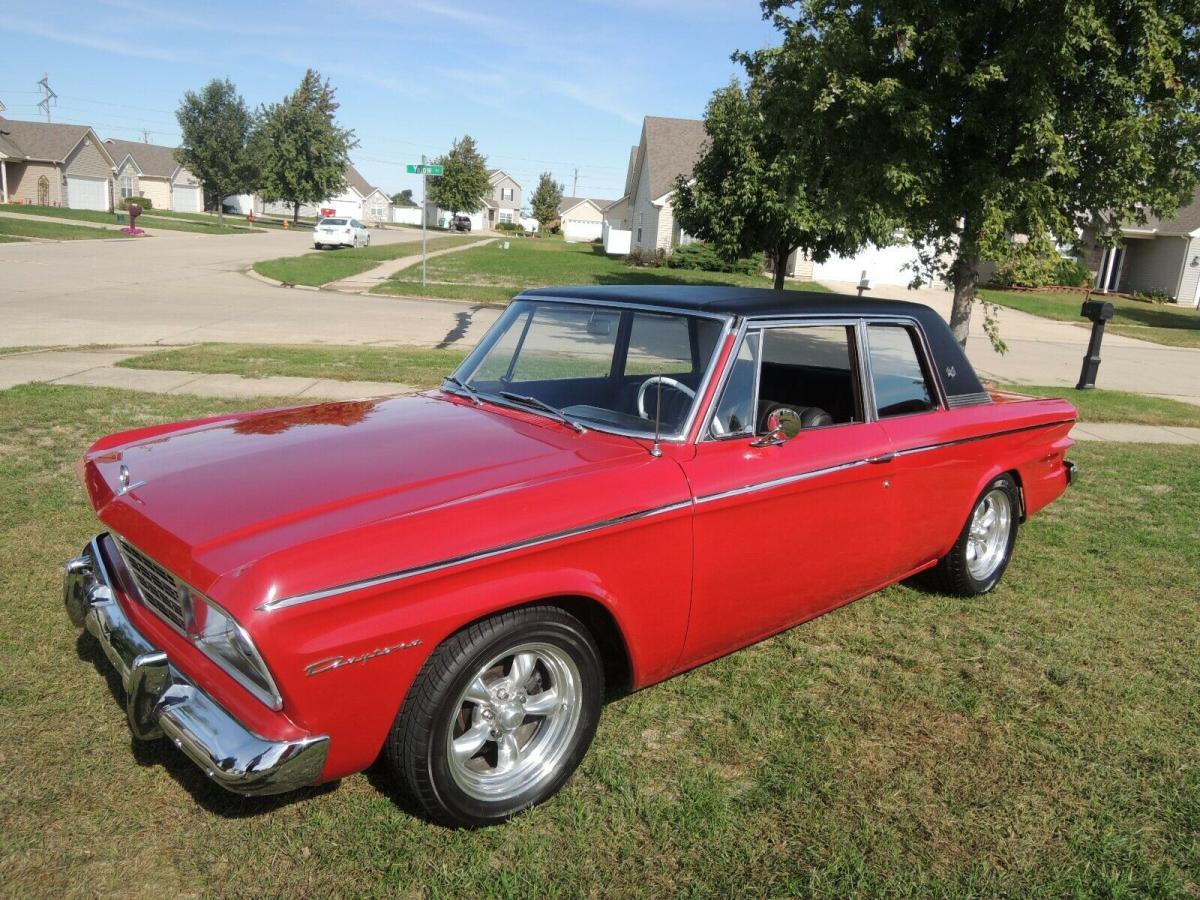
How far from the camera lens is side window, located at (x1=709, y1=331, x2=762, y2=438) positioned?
10.4ft

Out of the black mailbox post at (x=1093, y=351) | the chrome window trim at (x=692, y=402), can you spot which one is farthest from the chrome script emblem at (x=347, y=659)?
the black mailbox post at (x=1093, y=351)

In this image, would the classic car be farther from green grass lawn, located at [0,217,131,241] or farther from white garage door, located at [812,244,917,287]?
green grass lawn, located at [0,217,131,241]

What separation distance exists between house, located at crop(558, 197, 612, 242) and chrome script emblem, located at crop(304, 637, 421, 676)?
216 ft

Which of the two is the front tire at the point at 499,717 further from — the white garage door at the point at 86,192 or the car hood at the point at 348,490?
the white garage door at the point at 86,192

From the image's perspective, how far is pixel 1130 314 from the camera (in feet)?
91.7

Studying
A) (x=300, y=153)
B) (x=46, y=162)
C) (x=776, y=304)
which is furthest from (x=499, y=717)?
(x=46, y=162)

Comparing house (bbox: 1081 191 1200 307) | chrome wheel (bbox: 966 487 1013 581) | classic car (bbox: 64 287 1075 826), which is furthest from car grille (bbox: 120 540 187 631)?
house (bbox: 1081 191 1200 307)

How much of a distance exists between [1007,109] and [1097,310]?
417cm

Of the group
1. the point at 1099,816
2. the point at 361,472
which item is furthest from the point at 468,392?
the point at 1099,816

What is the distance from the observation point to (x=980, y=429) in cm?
419

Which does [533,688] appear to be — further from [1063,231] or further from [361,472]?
[1063,231]

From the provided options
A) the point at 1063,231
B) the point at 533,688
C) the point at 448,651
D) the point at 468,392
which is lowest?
the point at 533,688

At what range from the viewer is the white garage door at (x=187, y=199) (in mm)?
80812

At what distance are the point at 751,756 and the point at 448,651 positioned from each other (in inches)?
51.0
